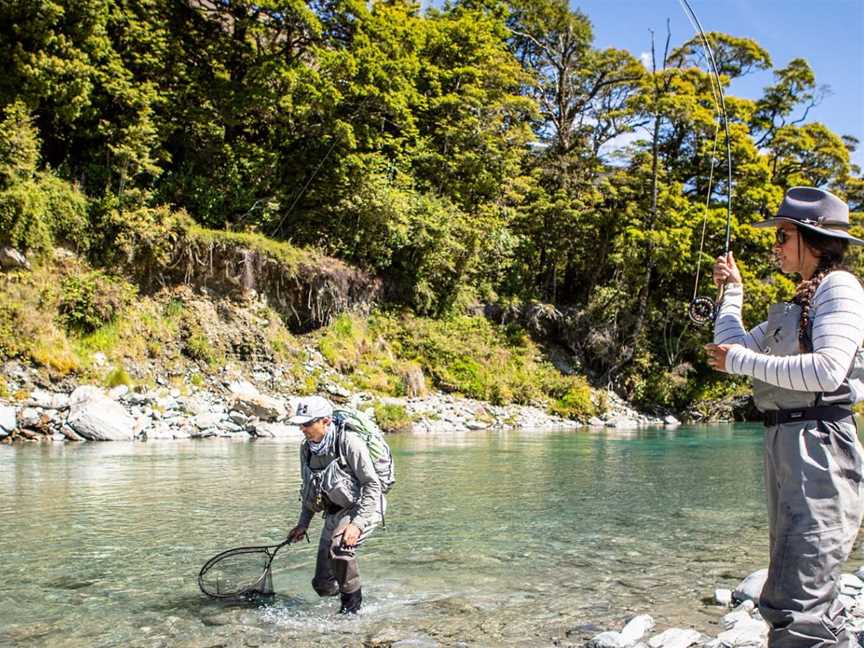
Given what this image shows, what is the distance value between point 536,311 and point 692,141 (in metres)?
11.1

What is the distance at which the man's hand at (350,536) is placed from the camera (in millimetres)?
5191

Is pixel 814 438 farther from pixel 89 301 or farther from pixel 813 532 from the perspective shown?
pixel 89 301

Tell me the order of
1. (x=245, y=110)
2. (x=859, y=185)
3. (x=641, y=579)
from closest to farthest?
(x=641, y=579), (x=245, y=110), (x=859, y=185)

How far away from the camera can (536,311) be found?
31828 millimetres

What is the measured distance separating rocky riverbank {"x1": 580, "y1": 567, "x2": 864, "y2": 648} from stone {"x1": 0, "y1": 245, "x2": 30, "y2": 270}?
18489 mm

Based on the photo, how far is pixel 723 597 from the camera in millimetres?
5684

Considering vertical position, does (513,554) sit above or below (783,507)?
below

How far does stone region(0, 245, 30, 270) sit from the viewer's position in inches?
738

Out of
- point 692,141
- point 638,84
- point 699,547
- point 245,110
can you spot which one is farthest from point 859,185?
point 699,547

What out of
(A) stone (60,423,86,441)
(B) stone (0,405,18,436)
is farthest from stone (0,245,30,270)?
(A) stone (60,423,86,441)

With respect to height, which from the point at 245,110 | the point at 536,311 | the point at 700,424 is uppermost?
the point at 245,110

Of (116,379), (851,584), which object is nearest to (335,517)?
(851,584)

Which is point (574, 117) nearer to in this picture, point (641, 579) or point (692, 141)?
point (692, 141)

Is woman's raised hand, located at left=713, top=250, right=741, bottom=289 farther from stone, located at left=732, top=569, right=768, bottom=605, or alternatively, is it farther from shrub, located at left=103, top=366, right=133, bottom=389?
shrub, located at left=103, top=366, right=133, bottom=389
